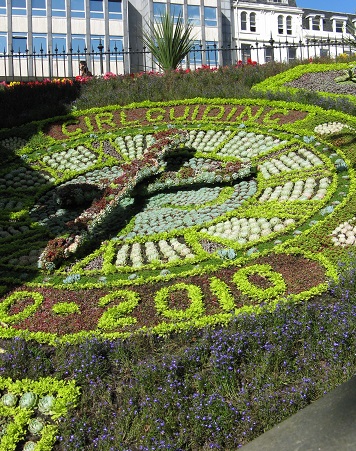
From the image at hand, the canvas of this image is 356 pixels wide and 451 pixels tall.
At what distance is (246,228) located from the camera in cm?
716

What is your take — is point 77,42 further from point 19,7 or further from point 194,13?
→ point 194,13

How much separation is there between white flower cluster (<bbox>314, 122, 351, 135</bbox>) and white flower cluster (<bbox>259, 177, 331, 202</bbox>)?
77.1 inches

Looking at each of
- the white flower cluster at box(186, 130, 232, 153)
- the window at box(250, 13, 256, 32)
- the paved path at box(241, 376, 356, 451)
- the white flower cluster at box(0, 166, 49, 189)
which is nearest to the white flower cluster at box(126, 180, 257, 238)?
the white flower cluster at box(186, 130, 232, 153)

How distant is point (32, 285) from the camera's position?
6.34m

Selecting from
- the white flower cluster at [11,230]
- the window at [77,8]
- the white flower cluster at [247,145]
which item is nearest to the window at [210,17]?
the window at [77,8]

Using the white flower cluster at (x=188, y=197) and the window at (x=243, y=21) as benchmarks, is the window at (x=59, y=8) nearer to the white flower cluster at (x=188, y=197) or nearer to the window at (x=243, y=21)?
the window at (x=243, y=21)

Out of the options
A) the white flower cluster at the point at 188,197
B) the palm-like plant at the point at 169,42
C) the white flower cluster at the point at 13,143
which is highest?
the palm-like plant at the point at 169,42

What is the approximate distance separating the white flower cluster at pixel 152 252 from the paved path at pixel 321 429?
3.63m

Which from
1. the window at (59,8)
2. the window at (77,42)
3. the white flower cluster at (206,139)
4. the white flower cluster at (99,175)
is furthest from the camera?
the window at (77,42)

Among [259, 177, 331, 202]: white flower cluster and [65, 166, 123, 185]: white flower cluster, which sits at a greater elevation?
[65, 166, 123, 185]: white flower cluster

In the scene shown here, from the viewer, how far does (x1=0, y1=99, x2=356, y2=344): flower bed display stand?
560 centimetres

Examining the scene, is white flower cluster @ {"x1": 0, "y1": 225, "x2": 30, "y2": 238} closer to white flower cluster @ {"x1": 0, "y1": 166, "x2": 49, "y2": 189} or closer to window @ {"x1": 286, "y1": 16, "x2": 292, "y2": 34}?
white flower cluster @ {"x1": 0, "y1": 166, "x2": 49, "y2": 189}

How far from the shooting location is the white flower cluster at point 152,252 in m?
6.72

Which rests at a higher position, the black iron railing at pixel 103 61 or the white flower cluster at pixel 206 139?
the black iron railing at pixel 103 61
